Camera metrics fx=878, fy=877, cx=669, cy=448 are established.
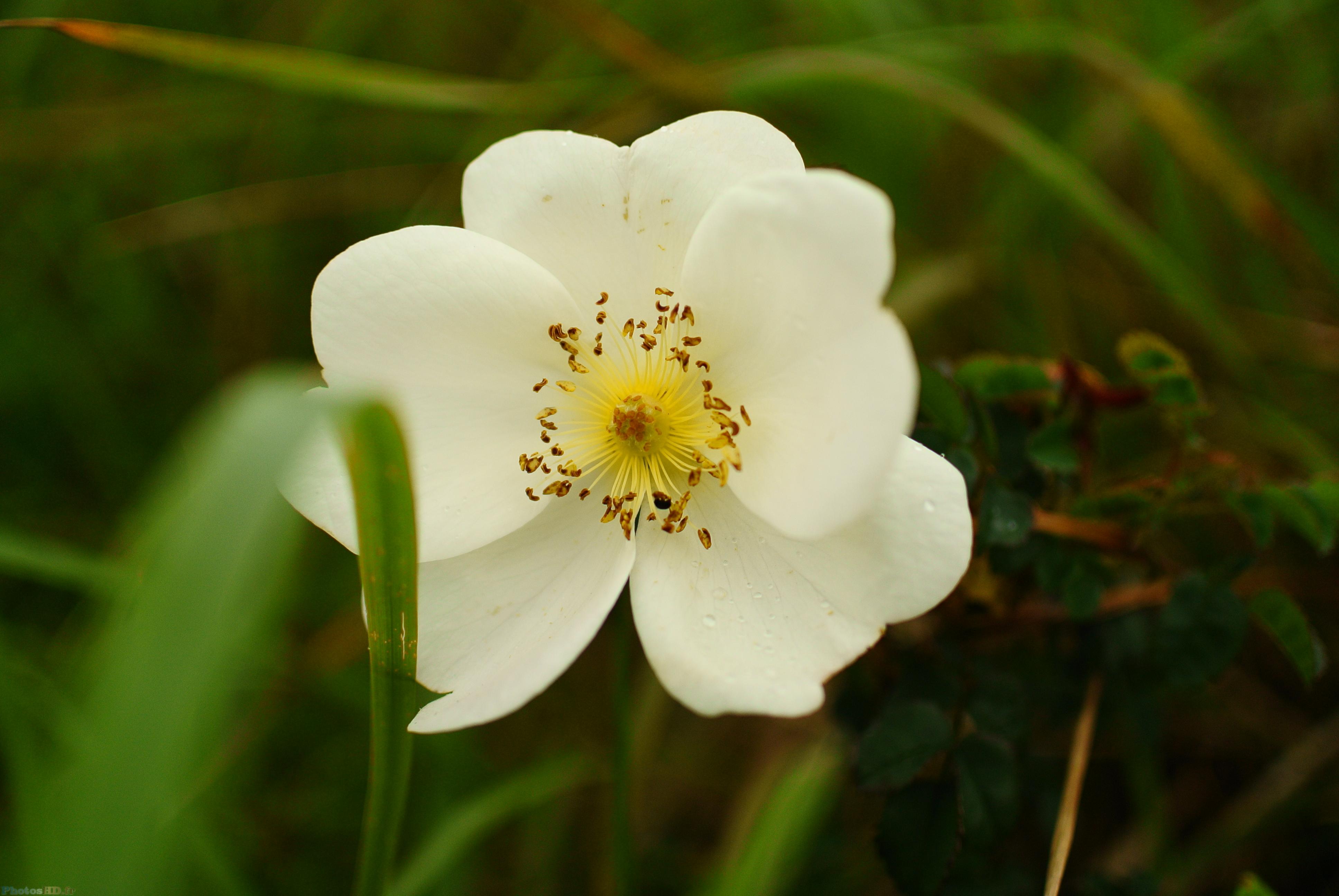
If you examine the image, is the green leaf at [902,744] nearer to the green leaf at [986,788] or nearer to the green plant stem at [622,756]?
the green leaf at [986,788]

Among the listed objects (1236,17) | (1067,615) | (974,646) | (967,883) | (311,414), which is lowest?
(967,883)

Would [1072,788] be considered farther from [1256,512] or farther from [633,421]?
[633,421]

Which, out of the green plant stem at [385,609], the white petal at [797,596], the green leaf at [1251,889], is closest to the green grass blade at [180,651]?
the green plant stem at [385,609]

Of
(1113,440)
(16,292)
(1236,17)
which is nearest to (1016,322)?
(1113,440)

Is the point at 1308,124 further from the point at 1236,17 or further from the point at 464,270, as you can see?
the point at 464,270

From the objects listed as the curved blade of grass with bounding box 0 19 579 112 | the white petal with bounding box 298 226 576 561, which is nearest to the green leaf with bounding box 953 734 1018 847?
the white petal with bounding box 298 226 576 561

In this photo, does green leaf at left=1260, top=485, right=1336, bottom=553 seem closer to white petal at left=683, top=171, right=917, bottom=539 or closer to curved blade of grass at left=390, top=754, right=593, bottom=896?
white petal at left=683, top=171, right=917, bottom=539
